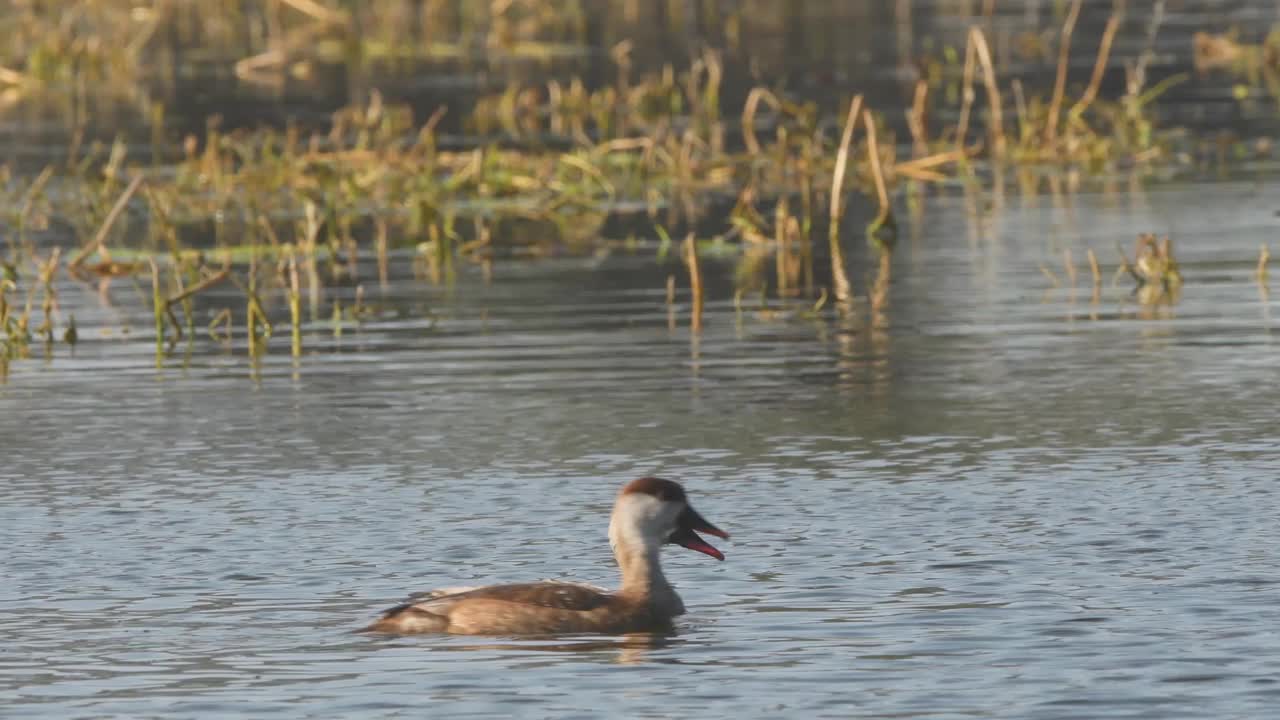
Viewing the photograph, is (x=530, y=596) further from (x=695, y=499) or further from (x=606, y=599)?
(x=695, y=499)

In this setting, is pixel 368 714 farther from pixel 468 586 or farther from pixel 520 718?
pixel 468 586

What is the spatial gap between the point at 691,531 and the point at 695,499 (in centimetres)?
292

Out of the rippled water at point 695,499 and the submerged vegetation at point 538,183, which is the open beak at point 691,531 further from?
the submerged vegetation at point 538,183

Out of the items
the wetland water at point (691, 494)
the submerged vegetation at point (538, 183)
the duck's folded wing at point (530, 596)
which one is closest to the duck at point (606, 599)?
the duck's folded wing at point (530, 596)

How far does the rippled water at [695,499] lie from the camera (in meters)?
12.1

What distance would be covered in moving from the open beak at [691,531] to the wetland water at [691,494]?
248mm

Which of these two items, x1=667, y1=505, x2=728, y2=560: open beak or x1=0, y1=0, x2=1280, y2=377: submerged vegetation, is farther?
x1=0, y1=0, x2=1280, y2=377: submerged vegetation

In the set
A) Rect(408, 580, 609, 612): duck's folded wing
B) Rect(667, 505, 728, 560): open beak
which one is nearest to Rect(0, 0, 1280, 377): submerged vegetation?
Rect(667, 505, 728, 560): open beak

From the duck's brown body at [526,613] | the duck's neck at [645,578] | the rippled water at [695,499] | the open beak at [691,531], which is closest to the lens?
the rippled water at [695,499]

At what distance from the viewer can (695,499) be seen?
1677 centimetres

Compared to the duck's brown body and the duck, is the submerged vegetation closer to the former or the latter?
the duck

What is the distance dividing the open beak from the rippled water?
0.25 meters

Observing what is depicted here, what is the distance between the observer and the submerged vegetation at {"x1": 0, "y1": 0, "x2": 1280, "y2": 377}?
2717 centimetres

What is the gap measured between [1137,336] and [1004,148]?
15.9m
